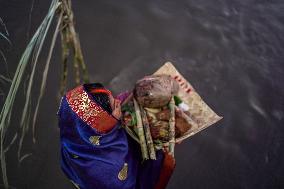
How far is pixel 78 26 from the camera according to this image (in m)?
4.07

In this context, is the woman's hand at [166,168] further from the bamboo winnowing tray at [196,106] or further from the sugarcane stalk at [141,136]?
the bamboo winnowing tray at [196,106]

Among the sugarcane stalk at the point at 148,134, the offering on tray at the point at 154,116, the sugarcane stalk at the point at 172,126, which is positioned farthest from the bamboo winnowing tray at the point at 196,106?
the sugarcane stalk at the point at 148,134

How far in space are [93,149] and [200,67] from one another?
2.41m

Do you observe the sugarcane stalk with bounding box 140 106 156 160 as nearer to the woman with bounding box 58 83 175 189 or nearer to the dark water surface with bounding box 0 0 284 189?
the woman with bounding box 58 83 175 189

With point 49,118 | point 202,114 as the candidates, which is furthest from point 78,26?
point 202,114

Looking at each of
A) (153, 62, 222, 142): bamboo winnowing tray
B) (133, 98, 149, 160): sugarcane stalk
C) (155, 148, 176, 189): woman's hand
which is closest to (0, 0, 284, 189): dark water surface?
(153, 62, 222, 142): bamboo winnowing tray

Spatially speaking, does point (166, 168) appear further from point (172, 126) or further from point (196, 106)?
point (196, 106)

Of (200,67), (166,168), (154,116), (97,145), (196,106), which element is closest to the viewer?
(97,145)

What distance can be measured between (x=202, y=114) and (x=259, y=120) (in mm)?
1237

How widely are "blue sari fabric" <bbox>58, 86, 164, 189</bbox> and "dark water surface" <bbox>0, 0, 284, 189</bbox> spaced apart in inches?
43.4

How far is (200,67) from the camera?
4086 millimetres

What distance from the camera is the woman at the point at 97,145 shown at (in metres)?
1.94

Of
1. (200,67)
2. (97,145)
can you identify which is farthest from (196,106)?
(200,67)

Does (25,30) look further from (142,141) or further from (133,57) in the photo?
(142,141)
